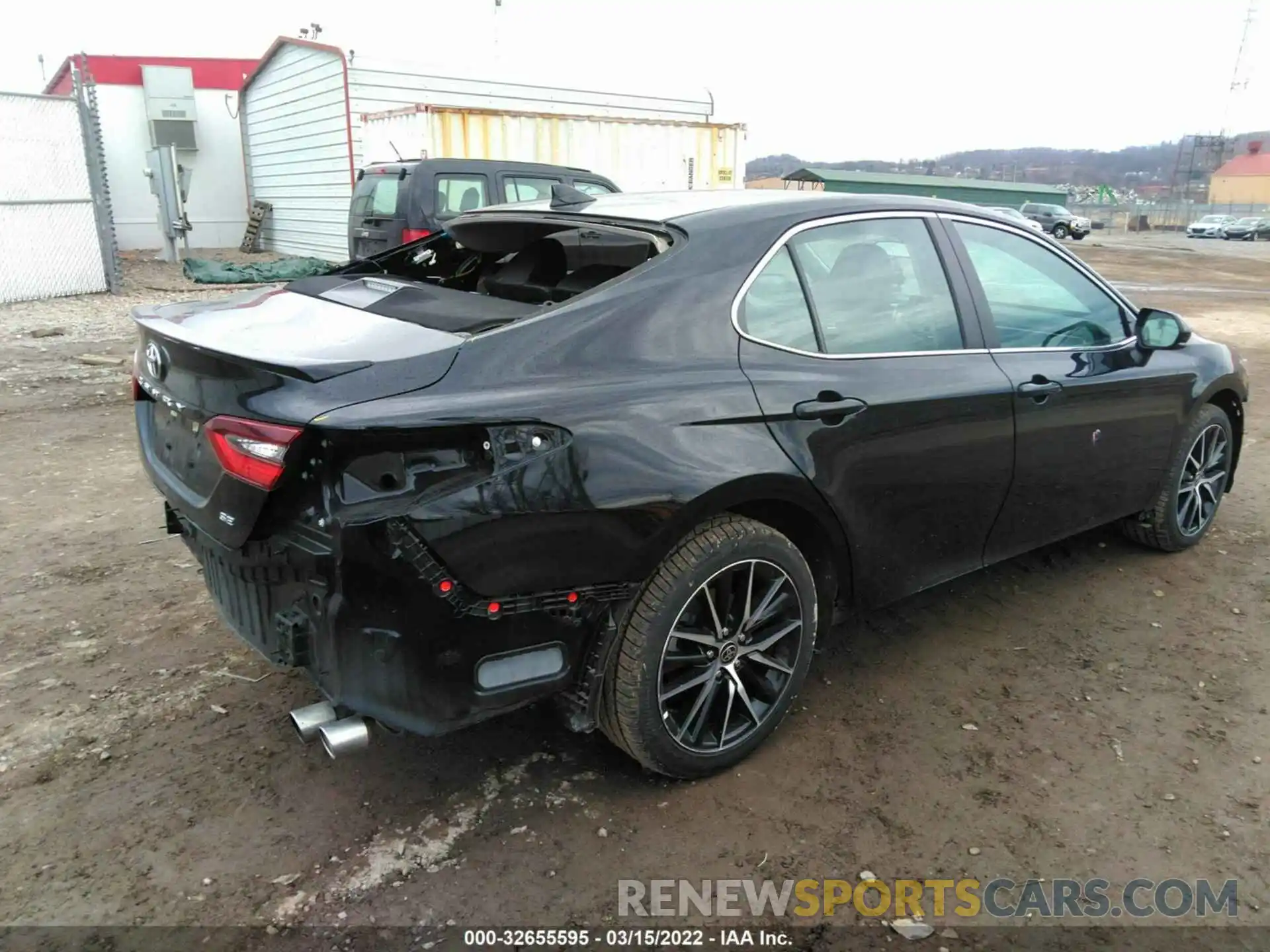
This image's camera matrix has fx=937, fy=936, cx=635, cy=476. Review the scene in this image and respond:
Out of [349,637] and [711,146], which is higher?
[711,146]

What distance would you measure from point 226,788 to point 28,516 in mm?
3031

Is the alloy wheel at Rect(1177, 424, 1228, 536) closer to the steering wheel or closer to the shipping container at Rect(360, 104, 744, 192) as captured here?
the steering wheel

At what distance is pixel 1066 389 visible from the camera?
3.52 m

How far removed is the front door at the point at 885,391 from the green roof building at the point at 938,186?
127 ft

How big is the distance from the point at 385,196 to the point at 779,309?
8761 millimetres

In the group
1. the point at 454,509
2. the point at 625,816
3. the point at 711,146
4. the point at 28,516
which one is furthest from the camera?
the point at 711,146

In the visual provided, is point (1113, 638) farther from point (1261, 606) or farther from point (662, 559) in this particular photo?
point (662, 559)

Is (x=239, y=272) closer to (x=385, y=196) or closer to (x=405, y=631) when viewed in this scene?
(x=385, y=196)

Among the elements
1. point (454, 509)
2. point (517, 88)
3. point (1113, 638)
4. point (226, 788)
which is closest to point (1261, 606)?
point (1113, 638)

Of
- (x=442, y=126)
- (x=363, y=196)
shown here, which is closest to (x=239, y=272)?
(x=442, y=126)

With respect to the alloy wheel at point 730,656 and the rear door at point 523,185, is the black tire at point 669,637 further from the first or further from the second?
the rear door at point 523,185

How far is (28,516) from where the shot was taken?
4.92m

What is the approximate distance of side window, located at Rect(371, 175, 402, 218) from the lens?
10.3 m

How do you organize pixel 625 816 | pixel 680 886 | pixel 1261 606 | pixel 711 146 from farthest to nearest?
pixel 711 146
pixel 1261 606
pixel 625 816
pixel 680 886
